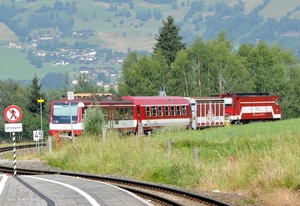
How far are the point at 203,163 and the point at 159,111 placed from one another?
2836cm

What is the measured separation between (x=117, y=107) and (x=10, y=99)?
96.5 meters

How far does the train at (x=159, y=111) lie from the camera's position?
49.5 m

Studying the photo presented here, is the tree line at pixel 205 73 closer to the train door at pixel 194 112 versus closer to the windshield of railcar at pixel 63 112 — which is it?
the train door at pixel 194 112

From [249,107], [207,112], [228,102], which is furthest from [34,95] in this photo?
[207,112]

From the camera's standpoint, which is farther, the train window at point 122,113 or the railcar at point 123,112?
the train window at point 122,113

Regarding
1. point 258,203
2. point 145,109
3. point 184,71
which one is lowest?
point 258,203

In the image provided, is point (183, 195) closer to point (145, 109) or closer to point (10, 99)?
point (145, 109)

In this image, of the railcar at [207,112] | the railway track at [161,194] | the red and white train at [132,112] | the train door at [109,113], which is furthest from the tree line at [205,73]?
the railway track at [161,194]

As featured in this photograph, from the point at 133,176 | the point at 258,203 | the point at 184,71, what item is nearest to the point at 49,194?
the point at 258,203

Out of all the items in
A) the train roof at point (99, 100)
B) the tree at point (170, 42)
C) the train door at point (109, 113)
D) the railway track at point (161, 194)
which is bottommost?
the railway track at point (161, 194)

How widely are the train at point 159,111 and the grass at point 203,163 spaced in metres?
6.29

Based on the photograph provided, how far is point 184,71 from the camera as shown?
10431cm

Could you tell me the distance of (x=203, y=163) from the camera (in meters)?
26.4

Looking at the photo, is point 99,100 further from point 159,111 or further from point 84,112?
point 159,111
